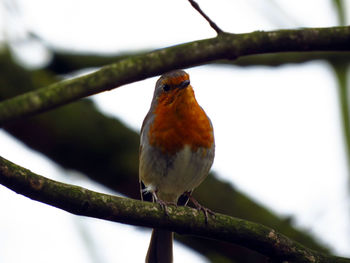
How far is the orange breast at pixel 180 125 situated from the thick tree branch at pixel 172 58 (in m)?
1.45

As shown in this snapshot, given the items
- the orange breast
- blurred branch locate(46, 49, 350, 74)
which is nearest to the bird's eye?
the orange breast

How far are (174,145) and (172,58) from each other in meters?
1.55

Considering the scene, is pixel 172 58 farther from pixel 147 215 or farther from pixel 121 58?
pixel 121 58

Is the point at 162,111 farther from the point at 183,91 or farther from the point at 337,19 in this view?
the point at 337,19

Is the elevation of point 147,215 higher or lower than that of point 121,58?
lower

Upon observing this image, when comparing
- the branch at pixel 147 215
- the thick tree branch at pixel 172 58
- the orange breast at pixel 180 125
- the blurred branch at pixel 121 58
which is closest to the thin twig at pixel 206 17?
the thick tree branch at pixel 172 58

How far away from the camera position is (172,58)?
3318 mm

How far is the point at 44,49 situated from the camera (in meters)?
→ 5.36

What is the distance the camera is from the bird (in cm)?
479

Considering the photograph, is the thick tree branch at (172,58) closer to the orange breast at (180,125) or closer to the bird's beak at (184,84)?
the orange breast at (180,125)

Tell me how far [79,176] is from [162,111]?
90cm

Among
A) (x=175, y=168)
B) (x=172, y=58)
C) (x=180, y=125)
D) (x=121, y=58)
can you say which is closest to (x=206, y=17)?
(x=172, y=58)

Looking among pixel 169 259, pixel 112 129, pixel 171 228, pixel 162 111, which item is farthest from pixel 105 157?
pixel 171 228

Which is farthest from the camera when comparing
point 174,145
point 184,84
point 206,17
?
point 184,84
